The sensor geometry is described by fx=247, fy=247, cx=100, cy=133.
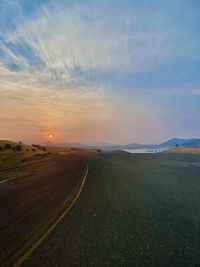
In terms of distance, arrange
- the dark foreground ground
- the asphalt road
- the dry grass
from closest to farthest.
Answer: the dark foreground ground
the asphalt road
the dry grass

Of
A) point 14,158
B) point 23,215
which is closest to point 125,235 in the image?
point 23,215

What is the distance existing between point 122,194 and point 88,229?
185 inches

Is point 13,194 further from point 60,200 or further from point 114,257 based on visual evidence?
point 114,257

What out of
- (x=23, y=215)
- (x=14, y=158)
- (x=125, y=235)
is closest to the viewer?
(x=125, y=235)

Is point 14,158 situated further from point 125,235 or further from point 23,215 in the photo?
point 125,235

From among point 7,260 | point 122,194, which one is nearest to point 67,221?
point 7,260

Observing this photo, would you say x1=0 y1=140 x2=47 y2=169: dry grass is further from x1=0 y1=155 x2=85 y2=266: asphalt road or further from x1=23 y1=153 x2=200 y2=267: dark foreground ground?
x1=23 y1=153 x2=200 y2=267: dark foreground ground

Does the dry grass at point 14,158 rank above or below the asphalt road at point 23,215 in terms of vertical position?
above

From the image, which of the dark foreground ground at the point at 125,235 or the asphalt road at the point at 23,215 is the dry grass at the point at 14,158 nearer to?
the asphalt road at the point at 23,215

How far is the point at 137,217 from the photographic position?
7.22 meters

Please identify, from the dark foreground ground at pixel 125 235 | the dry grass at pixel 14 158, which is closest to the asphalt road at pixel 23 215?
the dark foreground ground at pixel 125 235

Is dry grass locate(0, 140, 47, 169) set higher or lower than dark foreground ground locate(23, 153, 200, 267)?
higher

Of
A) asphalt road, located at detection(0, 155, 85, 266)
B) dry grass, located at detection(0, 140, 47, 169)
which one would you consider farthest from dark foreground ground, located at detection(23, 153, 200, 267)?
dry grass, located at detection(0, 140, 47, 169)

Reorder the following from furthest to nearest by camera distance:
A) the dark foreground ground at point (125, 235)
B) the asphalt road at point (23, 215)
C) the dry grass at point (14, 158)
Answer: the dry grass at point (14, 158) < the asphalt road at point (23, 215) < the dark foreground ground at point (125, 235)
